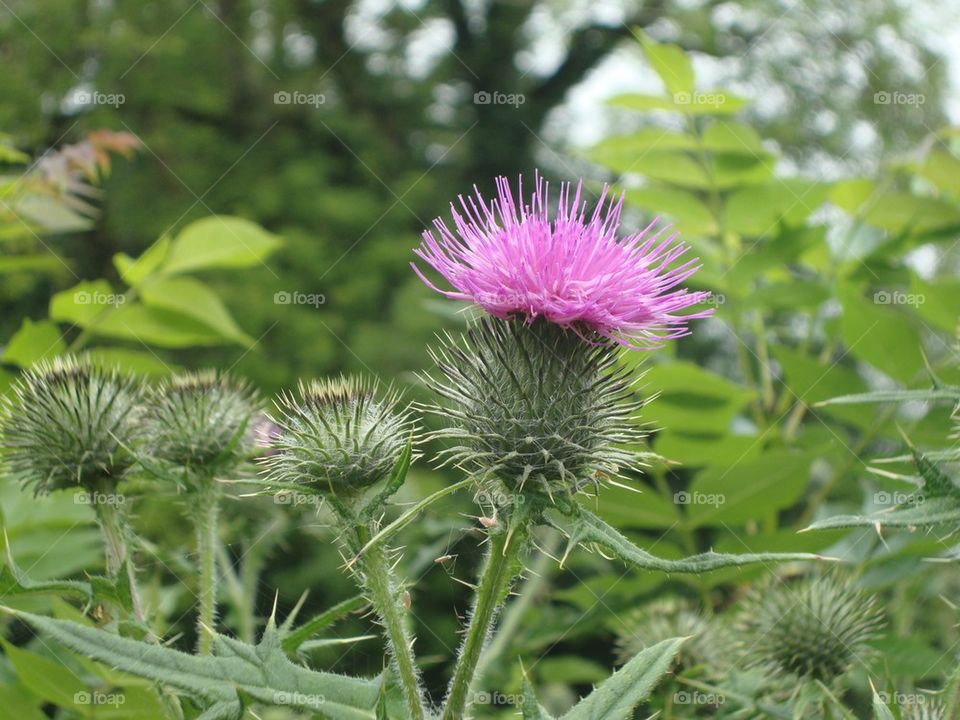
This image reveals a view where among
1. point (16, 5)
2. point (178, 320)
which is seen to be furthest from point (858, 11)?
point (178, 320)

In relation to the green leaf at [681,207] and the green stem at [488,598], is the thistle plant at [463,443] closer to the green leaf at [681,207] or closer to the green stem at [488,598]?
the green stem at [488,598]

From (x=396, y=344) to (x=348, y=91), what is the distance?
5.71 meters

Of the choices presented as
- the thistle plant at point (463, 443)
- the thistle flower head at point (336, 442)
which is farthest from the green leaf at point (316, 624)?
the thistle flower head at point (336, 442)

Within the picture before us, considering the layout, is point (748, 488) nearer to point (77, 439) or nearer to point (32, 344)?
point (77, 439)

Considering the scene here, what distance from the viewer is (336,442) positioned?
2.19 m

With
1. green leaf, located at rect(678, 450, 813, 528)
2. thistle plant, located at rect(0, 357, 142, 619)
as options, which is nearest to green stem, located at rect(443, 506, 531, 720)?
thistle plant, located at rect(0, 357, 142, 619)

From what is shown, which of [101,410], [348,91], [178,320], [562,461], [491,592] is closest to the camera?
[491,592]

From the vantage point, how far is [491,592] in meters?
1.95

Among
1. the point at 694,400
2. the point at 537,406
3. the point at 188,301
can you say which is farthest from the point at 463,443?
the point at 188,301

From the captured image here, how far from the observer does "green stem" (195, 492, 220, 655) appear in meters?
2.30

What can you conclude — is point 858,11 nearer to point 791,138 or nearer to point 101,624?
point 791,138

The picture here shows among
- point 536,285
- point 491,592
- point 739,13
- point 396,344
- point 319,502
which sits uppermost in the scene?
point 739,13

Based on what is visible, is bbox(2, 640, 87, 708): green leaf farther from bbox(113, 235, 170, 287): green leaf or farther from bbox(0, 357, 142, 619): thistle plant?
bbox(113, 235, 170, 287): green leaf

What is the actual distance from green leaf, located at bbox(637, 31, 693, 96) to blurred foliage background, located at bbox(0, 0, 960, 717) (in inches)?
0.7
